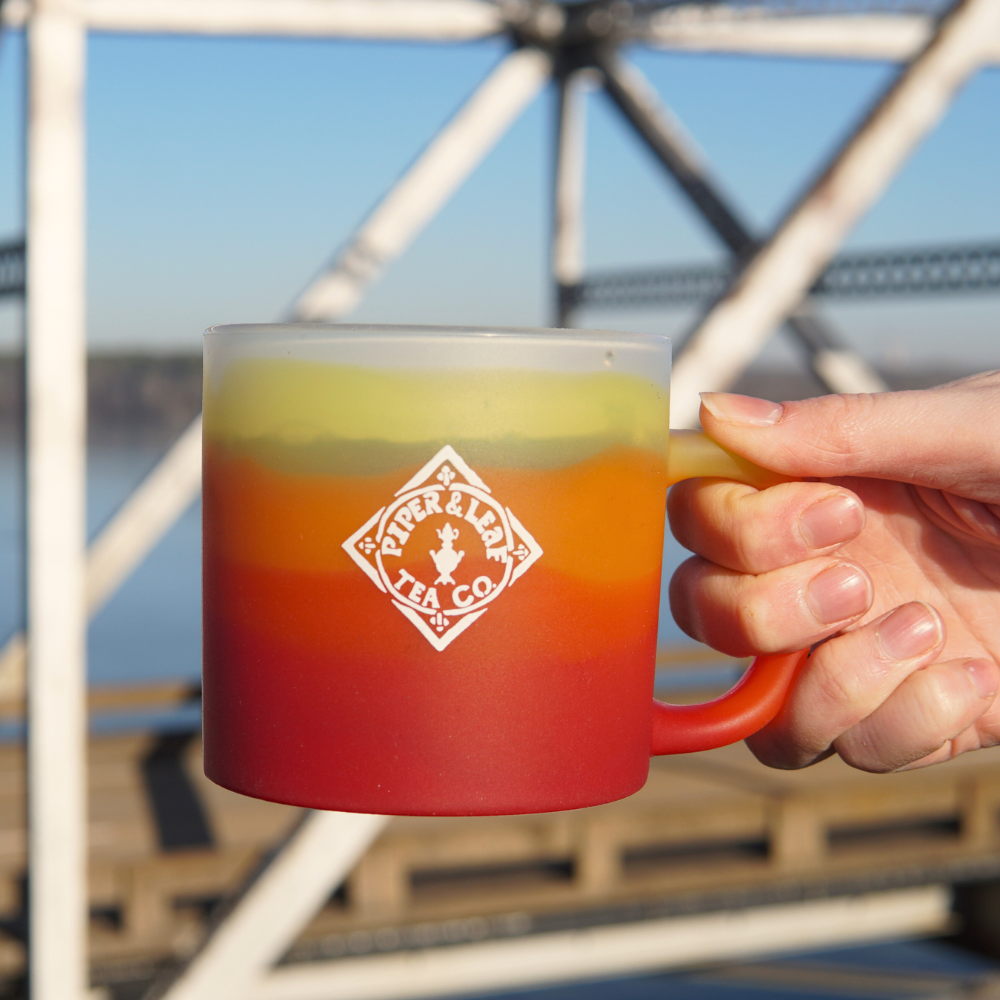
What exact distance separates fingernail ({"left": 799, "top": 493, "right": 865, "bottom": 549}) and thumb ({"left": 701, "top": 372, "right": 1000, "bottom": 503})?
2 cm

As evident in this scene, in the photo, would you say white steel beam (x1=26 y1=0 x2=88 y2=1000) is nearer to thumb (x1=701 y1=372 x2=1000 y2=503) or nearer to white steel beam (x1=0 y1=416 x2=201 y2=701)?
white steel beam (x1=0 y1=416 x2=201 y2=701)

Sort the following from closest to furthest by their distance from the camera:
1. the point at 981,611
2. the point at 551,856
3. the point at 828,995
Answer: the point at 981,611 → the point at 551,856 → the point at 828,995

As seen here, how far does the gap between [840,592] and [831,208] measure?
2.08m

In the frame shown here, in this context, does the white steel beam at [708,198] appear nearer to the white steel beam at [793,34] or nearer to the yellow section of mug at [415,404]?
the white steel beam at [793,34]

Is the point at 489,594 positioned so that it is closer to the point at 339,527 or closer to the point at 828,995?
the point at 339,527

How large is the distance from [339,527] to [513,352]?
12 centimetres

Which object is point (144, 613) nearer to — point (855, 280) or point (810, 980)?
point (810, 980)

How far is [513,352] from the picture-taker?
653 millimetres

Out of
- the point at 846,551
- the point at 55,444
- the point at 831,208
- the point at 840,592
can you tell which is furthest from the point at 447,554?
the point at 55,444

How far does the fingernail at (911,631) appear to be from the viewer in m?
0.94

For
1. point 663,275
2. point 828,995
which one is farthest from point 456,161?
point 828,995

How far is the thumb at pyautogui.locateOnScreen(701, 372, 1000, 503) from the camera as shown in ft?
2.72

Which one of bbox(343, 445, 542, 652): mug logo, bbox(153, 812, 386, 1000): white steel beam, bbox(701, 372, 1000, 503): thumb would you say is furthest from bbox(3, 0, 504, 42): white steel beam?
bbox(343, 445, 542, 652): mug logo

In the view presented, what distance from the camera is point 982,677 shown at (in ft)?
3.32
